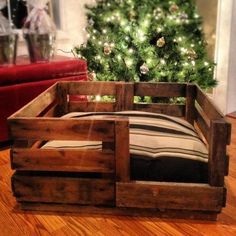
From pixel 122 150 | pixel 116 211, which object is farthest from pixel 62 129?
pixel 116 211

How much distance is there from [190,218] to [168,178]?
0.59 ft

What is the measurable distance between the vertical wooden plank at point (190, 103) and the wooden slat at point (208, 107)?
8cm

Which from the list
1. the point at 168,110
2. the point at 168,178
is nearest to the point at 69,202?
the point at 168,178

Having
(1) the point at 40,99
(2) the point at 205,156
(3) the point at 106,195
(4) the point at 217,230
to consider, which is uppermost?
(1) the point at 40,99

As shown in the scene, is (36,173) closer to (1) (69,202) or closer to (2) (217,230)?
(1) (69,202)

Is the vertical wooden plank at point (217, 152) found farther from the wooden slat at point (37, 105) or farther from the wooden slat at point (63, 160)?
the wooden slat at point (37, 105)

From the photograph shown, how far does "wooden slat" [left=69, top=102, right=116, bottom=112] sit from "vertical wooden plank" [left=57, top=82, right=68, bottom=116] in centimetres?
4

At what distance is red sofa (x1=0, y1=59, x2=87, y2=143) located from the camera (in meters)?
2.05

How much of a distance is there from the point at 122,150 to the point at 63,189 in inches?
11.6

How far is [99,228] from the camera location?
1.28m

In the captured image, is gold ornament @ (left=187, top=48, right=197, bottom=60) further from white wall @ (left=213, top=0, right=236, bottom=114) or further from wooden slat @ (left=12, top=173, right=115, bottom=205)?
wooden slat @ (left=12, top=173, right=115, bottom=205)

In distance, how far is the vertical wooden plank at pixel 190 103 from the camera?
5.85ft

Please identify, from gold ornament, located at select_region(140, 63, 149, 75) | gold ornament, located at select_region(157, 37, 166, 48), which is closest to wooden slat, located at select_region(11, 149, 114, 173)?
gold ornament, located at select_region(140, 63, 149, 75)

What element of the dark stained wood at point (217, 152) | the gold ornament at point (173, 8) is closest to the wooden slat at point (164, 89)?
the dark stained wood at point (217, 152)
